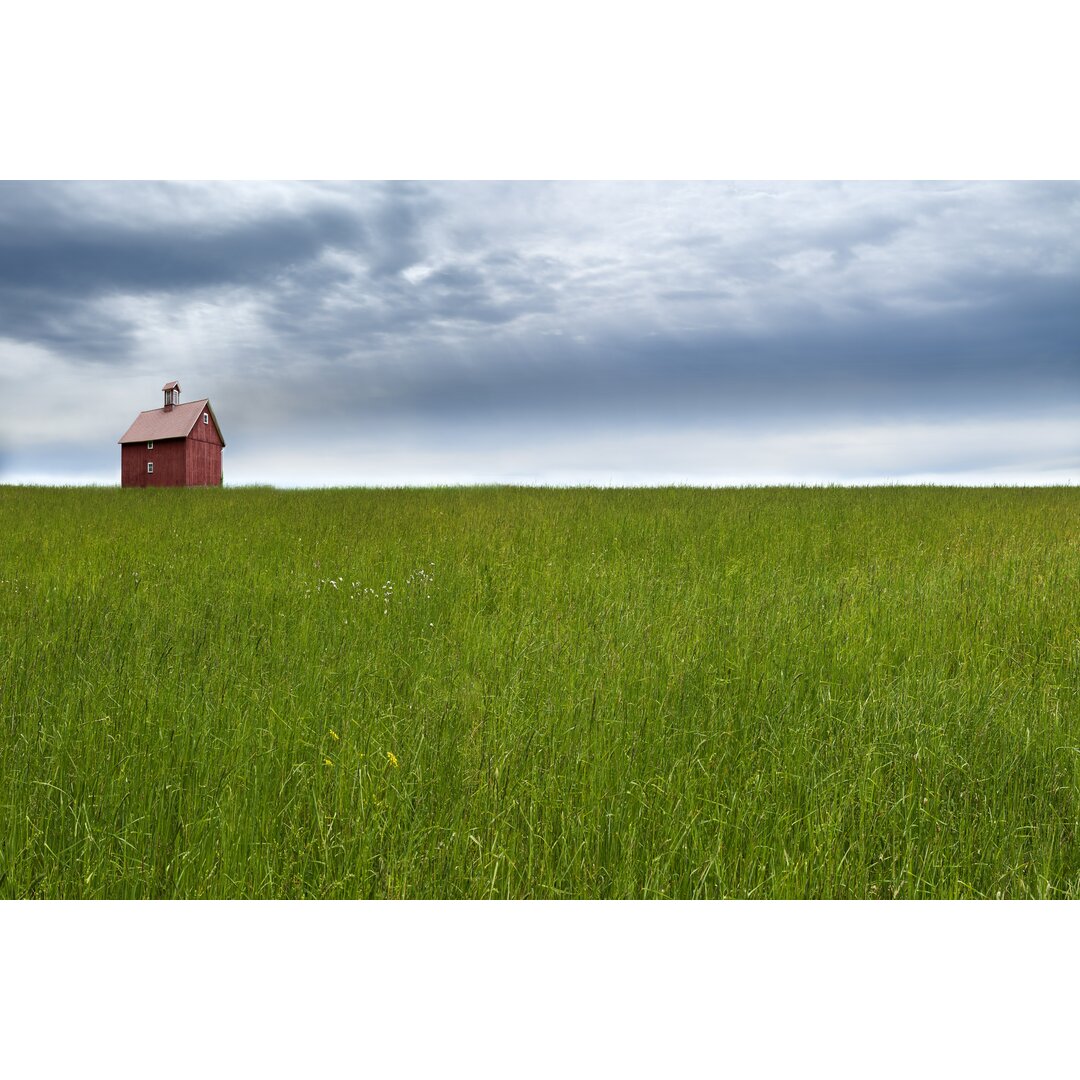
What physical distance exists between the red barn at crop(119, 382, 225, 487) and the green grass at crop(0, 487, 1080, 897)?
2679 centimetres

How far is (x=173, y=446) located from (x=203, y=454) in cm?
136

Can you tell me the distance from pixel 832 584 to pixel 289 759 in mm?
4536

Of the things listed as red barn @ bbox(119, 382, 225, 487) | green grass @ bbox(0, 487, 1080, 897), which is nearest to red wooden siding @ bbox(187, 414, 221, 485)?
red barn @ bbox(119, 382, 225, 487)

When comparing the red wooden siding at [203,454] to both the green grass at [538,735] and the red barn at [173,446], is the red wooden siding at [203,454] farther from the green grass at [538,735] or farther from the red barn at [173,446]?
the green grass at [538,735]

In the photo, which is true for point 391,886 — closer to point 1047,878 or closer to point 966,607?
point 1047,878

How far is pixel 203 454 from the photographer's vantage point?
31.1 meters

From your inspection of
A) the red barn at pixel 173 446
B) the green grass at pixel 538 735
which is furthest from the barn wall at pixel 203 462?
the green grass at pixel 538 735

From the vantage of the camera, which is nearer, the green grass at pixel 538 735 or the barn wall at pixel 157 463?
the green grass at pixel 538 735

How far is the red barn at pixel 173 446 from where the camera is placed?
97.5 feet

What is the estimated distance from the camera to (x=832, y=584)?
18.2ft

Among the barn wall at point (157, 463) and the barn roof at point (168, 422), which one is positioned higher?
the barn roof at point (168, 422)

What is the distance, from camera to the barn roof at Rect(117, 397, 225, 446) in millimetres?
30203

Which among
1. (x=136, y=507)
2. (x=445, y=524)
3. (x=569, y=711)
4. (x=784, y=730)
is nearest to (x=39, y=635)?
(x=569, y=711)

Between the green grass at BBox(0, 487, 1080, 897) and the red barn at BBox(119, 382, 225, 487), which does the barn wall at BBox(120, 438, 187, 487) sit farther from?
the green grass at BBox(0, 487, 1080, 897)
